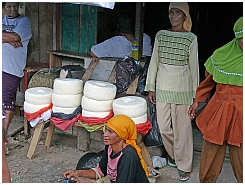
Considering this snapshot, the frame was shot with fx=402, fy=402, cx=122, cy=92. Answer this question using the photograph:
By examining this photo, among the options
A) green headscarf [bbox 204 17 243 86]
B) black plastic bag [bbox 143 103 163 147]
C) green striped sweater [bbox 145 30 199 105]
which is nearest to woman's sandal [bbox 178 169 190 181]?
black plastic bag [bbox 143 103 163 147]

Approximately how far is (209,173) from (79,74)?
2175 mm

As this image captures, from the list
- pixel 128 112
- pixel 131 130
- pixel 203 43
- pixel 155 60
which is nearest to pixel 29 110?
pixel 128 112

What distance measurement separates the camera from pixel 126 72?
15.3 feet

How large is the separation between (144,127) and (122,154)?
1.19m

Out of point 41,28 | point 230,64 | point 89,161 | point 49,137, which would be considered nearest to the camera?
point 230,64

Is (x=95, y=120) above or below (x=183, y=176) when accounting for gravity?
above

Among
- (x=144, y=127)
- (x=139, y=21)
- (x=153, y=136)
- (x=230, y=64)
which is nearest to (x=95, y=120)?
(x=144, y=127)

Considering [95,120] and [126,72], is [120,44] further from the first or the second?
[95,120]

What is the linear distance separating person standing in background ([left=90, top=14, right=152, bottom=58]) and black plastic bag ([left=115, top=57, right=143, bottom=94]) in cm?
46

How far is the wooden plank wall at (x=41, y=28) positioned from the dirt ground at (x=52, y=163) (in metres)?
1.22

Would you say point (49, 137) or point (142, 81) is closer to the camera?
point (142, 81)

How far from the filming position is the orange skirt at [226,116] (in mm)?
3211

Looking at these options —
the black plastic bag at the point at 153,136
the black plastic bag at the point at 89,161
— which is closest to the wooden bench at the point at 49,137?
the black plastic bag at the point at 153,136

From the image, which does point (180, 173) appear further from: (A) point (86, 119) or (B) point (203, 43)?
(B) point (203, 43)
